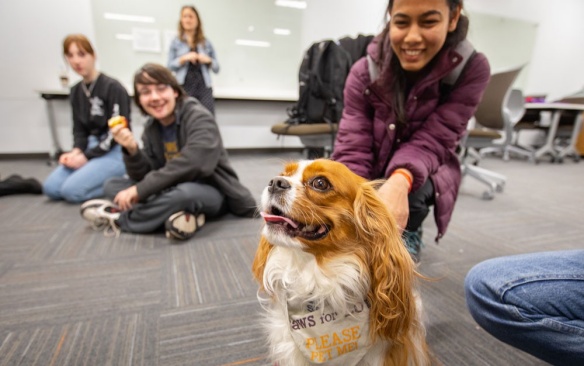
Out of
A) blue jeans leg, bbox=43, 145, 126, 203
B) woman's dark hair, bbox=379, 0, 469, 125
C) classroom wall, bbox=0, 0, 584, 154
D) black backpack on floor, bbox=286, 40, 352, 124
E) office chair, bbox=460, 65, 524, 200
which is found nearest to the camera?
woman's dark hair, bbox=379, 0, 469, 125

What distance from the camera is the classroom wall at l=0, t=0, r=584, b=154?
458 centimetres

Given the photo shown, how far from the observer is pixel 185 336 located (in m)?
1.28

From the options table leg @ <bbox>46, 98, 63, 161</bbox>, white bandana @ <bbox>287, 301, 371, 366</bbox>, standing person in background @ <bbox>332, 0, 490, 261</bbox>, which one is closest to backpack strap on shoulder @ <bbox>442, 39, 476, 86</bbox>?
standing person in background @ <bbox>332, 0, 490, 261</bbox>

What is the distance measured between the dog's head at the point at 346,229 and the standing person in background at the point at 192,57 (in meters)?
3.87

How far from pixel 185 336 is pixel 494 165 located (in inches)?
240

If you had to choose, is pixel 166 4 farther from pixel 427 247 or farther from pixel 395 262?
pixel 395 262

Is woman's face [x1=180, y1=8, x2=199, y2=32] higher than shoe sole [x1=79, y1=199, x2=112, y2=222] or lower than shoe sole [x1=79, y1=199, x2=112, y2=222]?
higher

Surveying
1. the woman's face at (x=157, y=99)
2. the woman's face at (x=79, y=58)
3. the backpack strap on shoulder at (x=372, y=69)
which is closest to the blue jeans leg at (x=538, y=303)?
the backpack strap on shoulder at (x=372, y=69)

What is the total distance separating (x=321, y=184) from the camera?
91 cm

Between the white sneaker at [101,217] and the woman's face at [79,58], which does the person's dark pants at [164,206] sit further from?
the woman's face at [79,58]

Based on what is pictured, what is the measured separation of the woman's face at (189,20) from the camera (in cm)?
389

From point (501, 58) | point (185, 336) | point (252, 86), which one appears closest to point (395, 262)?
point (185, 336)

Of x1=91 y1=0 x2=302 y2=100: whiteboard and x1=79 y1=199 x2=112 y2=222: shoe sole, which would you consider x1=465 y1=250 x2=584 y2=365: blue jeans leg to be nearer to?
x1=79 y1=199 x2=112 y2=222: shoe sole

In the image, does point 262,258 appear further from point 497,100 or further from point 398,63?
point 497,100
